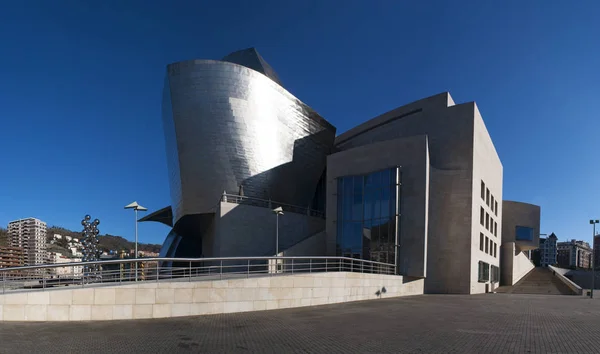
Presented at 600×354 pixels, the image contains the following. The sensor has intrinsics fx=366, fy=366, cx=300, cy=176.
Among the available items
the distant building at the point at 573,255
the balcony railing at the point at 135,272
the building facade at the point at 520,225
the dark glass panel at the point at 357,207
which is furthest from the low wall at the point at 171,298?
the distant building at the point at 573,255

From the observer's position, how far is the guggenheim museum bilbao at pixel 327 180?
2258 centimetres

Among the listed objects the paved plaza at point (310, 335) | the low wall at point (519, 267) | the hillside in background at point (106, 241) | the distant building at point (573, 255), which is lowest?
the distant building at point (573, 255)

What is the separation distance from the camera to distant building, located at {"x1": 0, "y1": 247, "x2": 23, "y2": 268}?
66.2 metres

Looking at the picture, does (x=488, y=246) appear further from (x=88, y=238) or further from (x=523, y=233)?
(x=88, y=238)

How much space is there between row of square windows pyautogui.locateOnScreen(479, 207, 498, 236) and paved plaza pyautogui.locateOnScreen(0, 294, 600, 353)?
57.7ft

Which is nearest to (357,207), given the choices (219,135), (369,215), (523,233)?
(369,215)

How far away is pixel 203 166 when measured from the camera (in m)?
28.4

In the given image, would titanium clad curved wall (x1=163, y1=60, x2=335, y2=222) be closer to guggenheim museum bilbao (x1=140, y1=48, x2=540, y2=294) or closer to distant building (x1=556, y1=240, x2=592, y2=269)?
guggenheim museum bilbao (x1=140, y1=48, x2=540, y2=294)

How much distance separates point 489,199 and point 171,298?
29178 millimetres

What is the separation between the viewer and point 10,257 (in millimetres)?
70188

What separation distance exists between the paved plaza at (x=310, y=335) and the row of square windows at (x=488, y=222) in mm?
17596

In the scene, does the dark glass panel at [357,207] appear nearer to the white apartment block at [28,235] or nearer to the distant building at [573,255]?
the white apartment block at [28,235]

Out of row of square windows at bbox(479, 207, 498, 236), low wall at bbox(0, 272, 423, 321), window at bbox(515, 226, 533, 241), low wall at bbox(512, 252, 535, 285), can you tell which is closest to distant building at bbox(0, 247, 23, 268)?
low wall at bbox(0, 272, 423, 321)

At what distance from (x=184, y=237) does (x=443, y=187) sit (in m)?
26.5
